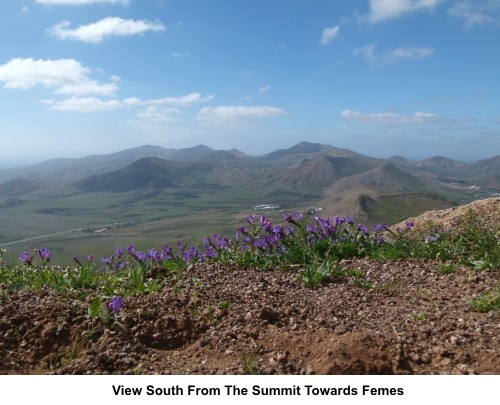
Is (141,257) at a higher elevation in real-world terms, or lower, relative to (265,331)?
higher

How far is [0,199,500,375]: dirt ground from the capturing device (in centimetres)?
362

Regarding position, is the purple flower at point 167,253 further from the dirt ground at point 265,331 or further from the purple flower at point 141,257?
the dirt ground at point 265,331

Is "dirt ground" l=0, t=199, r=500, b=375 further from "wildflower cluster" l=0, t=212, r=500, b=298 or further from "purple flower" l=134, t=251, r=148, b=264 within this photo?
"purple flower" l=134, t=251, r=148, b=264

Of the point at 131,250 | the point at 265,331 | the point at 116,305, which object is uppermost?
the point at 131,250

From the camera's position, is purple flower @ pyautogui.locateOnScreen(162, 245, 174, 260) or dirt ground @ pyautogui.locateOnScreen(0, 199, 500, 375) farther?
purple flower @ pyautogui.locateOnScreen(162, 245, 174, 260)

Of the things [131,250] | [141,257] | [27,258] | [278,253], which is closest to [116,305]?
[141,257]

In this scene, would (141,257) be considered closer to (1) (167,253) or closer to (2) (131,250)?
(2) (131,250)

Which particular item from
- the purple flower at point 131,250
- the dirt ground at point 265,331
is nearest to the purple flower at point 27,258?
the purple flower at point 131,250

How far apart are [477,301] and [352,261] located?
8.22ft

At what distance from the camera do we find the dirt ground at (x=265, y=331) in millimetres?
3625

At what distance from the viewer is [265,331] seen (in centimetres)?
431

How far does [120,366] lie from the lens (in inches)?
146

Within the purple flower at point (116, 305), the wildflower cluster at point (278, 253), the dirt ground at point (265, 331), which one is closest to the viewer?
the dirt ground at point (265, 331)

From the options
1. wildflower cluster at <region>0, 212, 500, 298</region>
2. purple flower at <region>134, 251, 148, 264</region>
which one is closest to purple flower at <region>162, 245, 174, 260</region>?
wildflower cluster at <region>0, 212, 500, 298</region>
